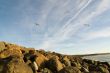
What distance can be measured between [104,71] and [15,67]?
8.74 m

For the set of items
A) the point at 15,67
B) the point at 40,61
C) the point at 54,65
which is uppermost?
the point at 40,61

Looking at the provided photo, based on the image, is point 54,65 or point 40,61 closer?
point 54,65

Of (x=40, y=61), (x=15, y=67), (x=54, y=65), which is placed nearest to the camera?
(x=15, y=67)

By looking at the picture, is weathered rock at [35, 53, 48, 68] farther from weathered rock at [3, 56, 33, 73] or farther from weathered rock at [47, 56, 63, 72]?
weathered rock at [3, 56, 33, 73]

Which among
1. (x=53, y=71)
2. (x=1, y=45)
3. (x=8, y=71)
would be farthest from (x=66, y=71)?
(x=1, y=45)

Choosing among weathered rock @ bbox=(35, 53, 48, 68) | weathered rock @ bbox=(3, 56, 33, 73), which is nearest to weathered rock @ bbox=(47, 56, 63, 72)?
weathered rock @ bbox=(35, 53, 48, 68)

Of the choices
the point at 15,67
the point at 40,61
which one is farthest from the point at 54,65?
the point at 15,67

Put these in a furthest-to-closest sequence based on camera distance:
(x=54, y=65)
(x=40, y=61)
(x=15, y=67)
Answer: (x=40, y=61)
(x=54, y=65)
(x=15, y=67)

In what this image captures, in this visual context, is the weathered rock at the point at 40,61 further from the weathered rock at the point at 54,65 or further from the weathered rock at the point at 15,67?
the weathered rock at the point at 15,67

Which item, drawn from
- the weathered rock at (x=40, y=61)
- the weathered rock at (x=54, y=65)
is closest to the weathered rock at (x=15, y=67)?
the weathered rock at (x=54, y=65)

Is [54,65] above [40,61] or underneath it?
underneath

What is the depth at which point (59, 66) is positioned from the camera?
47.5 feet

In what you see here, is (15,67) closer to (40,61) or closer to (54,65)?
(54,65)

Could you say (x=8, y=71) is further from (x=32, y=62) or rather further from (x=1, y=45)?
(x=1, y=45)
